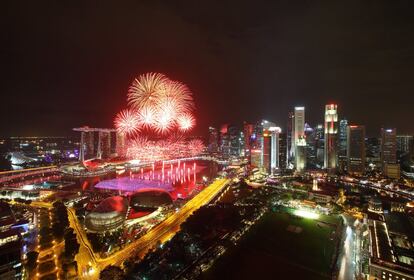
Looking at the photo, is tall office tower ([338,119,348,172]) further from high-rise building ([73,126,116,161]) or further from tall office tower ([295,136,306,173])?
high-rise building ([73,126,116,161])

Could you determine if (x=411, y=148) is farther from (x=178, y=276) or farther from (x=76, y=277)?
(x=76, y=277)

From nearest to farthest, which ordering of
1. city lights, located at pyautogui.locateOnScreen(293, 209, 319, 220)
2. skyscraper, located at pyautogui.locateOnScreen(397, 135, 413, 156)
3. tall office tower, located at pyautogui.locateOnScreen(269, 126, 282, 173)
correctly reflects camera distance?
1. city lights, located at pyautogui.locateOnScreen(293, 209, 319, 220)
2. tall office tower, located at pyautogui.locateOnScreen(269, 126, 282, 173)
3. skyscraper, located at pyautogui.locateOnScreen(397, 135, 413, 156)

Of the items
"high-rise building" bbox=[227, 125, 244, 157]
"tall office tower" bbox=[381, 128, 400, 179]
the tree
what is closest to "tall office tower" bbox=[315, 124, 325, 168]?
"tall office tower" bbox=[381, 128, 400, 179]

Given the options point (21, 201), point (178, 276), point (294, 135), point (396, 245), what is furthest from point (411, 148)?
point (21, 201)

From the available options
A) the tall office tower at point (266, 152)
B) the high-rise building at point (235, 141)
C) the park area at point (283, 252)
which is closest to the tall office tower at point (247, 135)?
the high-rise building at point (235, 141)

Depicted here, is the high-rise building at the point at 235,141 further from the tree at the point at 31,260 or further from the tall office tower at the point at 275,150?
the tree at the point at 31,260
